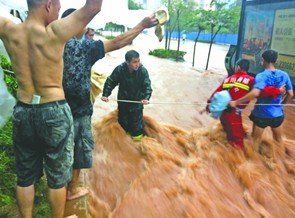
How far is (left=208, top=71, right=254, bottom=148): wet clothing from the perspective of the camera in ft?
16.6

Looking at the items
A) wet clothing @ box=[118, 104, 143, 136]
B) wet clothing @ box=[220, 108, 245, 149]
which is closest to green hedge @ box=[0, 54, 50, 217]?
wet clothing @ box=[118, 104, 143, 136]

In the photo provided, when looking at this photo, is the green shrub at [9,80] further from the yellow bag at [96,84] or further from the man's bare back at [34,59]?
the man's bare back at [34,59]

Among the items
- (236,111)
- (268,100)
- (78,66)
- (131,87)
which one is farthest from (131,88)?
(268,100)

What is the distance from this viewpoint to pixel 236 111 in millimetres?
5129

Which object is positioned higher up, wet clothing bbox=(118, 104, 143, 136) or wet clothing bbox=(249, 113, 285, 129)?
wet clothing bbox=(249, 113, 285, 129)

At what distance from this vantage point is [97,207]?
156 inches

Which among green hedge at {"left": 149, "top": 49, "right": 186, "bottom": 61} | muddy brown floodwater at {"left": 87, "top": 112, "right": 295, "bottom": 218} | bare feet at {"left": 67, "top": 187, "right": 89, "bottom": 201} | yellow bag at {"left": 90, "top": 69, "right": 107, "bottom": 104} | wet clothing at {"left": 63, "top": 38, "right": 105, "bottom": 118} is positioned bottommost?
green hedge at {"left": 149, "top": 49, "right": 186, "bottom": 61}

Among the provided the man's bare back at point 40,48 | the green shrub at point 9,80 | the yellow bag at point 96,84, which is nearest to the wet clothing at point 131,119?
the yellow bag at point 96,84

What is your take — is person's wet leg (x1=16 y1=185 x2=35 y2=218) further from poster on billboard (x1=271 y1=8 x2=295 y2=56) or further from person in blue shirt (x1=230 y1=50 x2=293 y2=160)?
poster on billboard (x1=271 y1=8 x2=295 y2=56)

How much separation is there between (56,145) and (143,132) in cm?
317

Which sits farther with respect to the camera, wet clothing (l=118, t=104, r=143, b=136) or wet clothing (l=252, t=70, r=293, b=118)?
wet clothing (l=118, t=104, r=143, b=136)

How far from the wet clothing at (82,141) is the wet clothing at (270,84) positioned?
2.39 meters

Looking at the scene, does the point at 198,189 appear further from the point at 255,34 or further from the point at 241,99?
the point at 255,34

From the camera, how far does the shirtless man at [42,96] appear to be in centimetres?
A: 254
